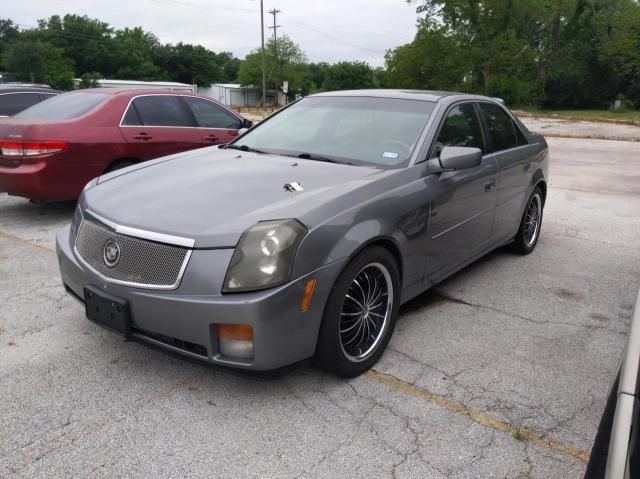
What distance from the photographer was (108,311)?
8.54ft

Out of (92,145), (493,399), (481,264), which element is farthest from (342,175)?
(92,145)

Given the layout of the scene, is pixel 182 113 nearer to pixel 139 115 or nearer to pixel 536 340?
pixel 139 115

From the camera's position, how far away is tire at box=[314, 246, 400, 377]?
2.66 metres

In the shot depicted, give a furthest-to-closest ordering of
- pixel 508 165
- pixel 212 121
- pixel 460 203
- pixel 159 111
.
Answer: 1. pixel 212 121
2. pixel 159 111
3. pixel 508 165
4. pixel 460 203

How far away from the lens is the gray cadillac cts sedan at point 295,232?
7.94 feet

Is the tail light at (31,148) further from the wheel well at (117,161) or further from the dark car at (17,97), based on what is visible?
the dark car at (17,97)

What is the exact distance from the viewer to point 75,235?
3068mm

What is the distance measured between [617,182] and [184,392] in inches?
366

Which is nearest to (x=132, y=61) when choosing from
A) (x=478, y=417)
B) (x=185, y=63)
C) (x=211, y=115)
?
(x=185, y=63)

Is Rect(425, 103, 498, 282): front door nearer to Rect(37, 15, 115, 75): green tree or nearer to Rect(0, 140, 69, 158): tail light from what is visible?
Rect(0, 140, 69, 158): tail light

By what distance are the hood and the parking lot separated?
0.67 metres

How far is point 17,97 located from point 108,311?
26.1ft

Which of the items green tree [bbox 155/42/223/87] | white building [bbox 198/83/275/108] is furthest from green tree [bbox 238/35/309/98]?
green tree [bbox 155/42/223/87]

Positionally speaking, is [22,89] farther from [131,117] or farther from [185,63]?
[185,63]
